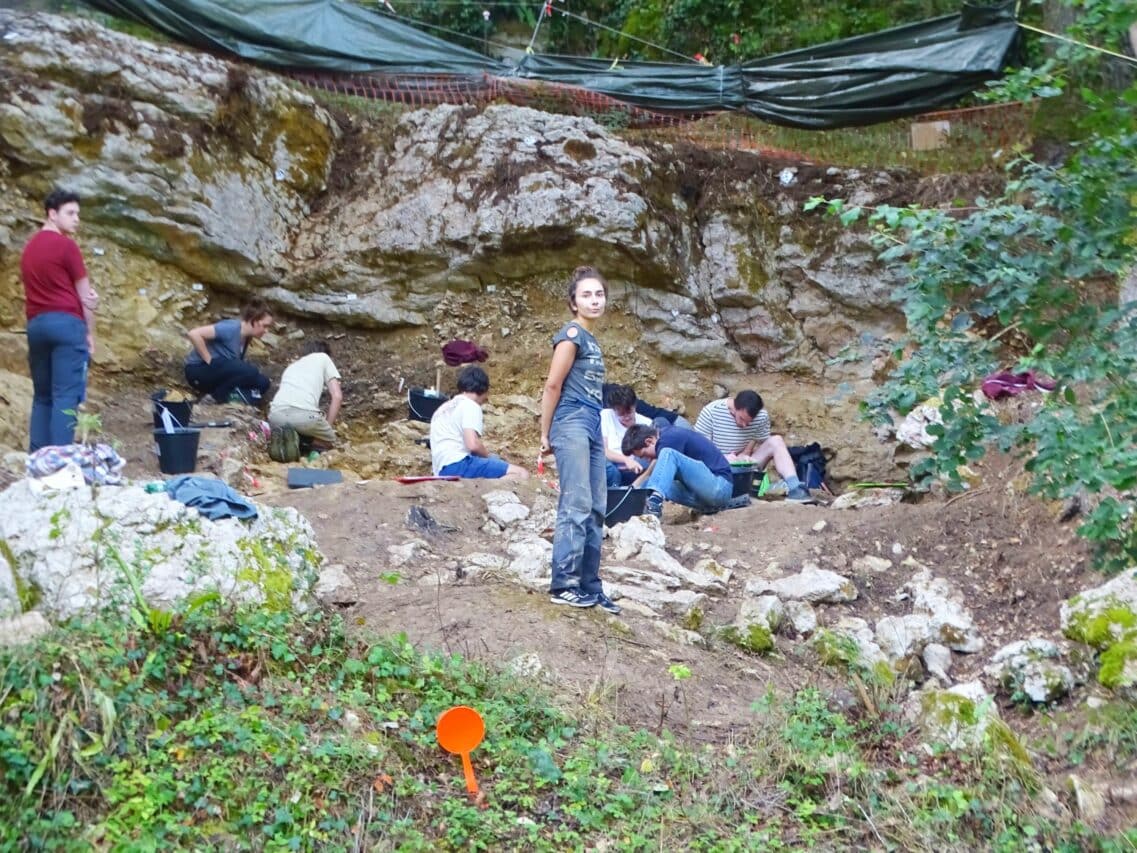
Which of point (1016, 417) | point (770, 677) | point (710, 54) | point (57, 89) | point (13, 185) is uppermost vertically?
point (710, 54)

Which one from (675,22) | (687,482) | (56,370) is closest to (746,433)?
(687,482)

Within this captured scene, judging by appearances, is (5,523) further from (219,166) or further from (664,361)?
(664,361)

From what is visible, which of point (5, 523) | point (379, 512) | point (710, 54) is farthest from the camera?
point (710, 54)

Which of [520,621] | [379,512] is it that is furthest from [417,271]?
[520,621]

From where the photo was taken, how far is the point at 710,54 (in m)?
14.2

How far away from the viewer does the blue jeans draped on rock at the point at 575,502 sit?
16.9 ft

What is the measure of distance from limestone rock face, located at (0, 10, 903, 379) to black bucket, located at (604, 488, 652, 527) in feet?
11.1

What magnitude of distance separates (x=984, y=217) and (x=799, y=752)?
2.24 metres

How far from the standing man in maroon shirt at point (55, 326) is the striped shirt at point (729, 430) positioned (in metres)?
5.05

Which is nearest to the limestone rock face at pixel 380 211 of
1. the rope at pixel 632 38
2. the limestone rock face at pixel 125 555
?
the rope at pixel 632 38

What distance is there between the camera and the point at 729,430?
970 cm

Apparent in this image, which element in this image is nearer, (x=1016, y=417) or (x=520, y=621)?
(x=520, y=621)

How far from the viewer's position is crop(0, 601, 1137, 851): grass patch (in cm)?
320

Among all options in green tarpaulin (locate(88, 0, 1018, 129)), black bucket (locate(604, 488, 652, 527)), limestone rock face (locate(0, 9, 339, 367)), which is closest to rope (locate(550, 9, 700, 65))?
green tarpaulin (locate(88, 0, 1018, 129))
